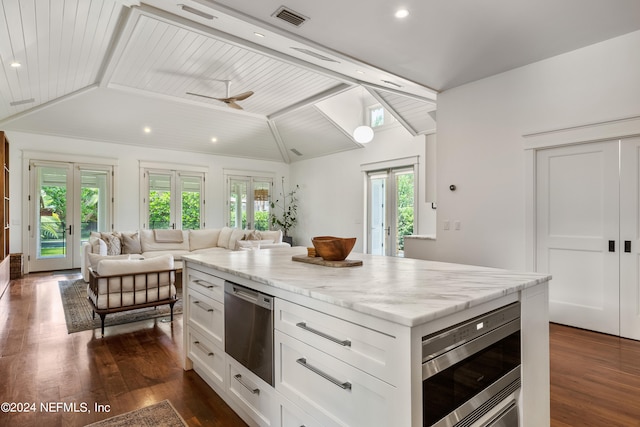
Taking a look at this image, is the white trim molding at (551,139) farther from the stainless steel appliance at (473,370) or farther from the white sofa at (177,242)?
the white sofa at (177,242)

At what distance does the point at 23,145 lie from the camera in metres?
6.79

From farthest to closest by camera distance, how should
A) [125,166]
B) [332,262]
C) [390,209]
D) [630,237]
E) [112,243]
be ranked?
1. [125,166]
2. [390,209]
3. [112,243]
4. [630,237]
5. [332,262]

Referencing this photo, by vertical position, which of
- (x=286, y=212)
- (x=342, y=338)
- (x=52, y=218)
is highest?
(x=286, y=212)

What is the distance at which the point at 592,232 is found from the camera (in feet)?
11.2

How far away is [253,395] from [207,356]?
2.11 feet

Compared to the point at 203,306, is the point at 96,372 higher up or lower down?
lower down

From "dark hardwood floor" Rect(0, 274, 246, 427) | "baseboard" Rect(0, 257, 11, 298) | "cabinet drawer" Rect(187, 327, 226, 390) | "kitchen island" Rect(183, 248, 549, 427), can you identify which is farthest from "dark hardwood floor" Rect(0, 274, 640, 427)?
"baseboard" Rect(0, 257, 11, 298)

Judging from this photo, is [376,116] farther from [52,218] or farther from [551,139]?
[52,218]

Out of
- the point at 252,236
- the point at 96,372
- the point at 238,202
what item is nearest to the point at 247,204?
the point at 238,202

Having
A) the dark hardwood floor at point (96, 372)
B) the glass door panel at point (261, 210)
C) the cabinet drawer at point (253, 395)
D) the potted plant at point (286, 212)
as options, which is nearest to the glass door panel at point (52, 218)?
the dark hardwood floor at point (96, 372)

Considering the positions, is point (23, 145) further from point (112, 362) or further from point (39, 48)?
point (112, 362)

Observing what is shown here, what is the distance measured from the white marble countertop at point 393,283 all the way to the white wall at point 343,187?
4.69 m

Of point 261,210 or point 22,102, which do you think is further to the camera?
point 261,210

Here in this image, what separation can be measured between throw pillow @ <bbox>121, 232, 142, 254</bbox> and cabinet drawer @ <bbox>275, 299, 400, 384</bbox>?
6.12 m
